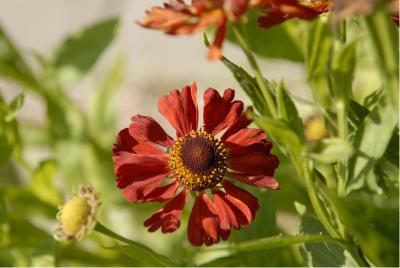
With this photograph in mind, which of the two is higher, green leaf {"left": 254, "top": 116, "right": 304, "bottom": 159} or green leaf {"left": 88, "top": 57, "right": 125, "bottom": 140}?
green leaf {"left": 88, "top": 57, "right": 125, "bottom": 140}

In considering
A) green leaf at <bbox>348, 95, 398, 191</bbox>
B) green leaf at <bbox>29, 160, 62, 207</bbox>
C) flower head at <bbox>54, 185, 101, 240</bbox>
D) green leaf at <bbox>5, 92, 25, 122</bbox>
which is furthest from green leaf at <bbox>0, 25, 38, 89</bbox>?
green leaf at <bbox>348, 95, 398, 191</bbox>

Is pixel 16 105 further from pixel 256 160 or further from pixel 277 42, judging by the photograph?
pixel 277 42

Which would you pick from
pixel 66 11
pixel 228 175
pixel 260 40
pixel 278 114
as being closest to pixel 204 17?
pixel 278 114

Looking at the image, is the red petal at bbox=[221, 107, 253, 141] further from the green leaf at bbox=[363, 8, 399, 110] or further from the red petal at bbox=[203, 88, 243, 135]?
the green leaf at bbox=[363, 8, 399, 110]

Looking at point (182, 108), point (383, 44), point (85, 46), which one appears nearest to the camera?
point (383, 44)

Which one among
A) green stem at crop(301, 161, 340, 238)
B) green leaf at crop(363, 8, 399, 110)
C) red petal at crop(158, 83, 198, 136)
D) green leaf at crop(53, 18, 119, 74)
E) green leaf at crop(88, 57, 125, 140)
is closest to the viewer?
green leaf at crop(363, 8, 399, 110)

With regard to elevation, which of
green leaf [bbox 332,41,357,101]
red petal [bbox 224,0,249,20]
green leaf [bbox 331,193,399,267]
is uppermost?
red petal [bbox 224,0,249,20]

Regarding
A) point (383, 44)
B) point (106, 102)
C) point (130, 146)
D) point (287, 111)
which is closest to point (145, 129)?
point (130, 146)

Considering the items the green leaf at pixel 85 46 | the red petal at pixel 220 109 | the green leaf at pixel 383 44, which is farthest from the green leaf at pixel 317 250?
the green leaf at pixel 85 46
